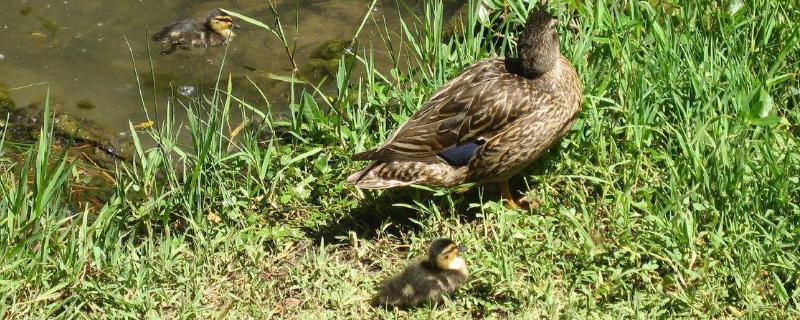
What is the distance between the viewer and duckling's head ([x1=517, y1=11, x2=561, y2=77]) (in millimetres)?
5621

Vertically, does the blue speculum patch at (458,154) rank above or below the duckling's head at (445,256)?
above

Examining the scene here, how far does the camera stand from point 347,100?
6023 mm

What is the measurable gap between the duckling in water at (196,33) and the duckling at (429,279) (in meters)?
3.31

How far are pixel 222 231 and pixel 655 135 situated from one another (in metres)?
2.32

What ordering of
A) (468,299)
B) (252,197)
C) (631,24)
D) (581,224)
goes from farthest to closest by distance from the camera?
1. (631,24)
2. (252,197)
3. (581,224)
4. (468,299)

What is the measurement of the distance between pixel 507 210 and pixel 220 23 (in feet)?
10.2


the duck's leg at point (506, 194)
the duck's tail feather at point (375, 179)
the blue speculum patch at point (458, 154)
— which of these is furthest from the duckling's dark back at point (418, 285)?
the duck's leg at point (506, 194)

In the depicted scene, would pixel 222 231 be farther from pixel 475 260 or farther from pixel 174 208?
pixel 475 260

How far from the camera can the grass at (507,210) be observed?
16.3 ft

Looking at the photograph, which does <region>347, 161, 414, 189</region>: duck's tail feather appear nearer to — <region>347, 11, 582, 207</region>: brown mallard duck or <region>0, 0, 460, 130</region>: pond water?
<region>347, 11, 582, 207</region>: brown mallard duck

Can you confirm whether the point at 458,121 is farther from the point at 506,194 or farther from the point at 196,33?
the point at 196,33

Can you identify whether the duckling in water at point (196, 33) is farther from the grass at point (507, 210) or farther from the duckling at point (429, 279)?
the duckling at point (429, 279)

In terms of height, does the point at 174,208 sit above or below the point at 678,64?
below

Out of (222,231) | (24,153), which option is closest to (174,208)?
(222,231)
